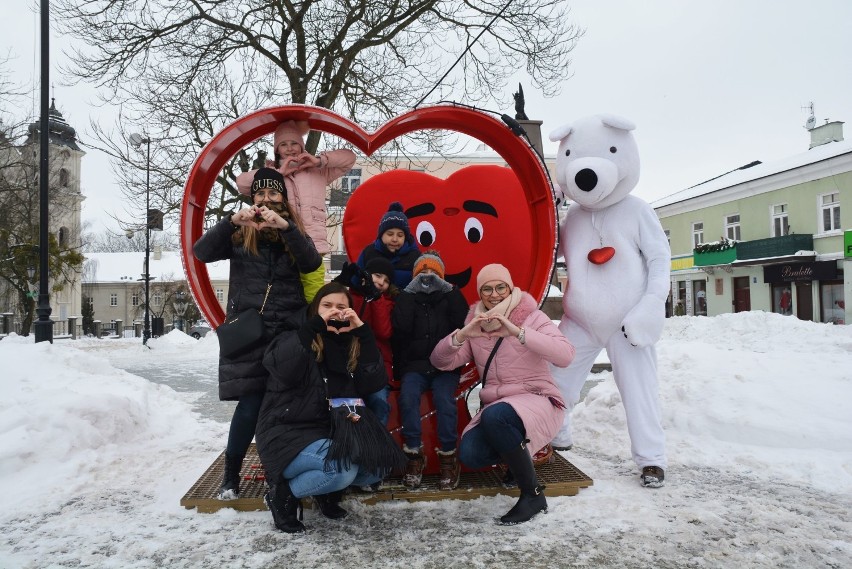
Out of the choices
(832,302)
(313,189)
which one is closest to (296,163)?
(313,189)

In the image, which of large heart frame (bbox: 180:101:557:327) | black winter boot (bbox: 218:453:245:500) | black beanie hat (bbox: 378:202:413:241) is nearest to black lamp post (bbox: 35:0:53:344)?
large heart frame (bbox: 180:101:557:327)

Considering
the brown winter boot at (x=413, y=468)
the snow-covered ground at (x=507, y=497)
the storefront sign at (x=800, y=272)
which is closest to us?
the snow-covered ground at (x=507, y=497)

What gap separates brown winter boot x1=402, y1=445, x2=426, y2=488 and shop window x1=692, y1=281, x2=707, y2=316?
2688cm

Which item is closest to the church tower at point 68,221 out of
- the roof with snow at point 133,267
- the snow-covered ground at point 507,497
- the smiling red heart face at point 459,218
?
the roof with snow at point 133,267

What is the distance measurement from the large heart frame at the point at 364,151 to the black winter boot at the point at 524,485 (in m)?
1.34

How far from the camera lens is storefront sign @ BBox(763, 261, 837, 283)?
68.9 feet

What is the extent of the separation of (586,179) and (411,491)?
7.48ft

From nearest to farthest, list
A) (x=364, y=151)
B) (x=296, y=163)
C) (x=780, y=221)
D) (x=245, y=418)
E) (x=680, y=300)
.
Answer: (x=245, y=418) → (x=296, y=163) → (x=364, y=151) → (x=780, y=221) → (x=680, y=300)

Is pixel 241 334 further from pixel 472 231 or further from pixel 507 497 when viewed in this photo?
pixel 472 231

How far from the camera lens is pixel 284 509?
3021mm

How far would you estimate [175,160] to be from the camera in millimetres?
11688

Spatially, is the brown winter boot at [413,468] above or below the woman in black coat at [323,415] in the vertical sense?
below

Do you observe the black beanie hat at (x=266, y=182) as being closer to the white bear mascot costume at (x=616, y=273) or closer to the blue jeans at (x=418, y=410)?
the blue jeans at (x=418, y=410)

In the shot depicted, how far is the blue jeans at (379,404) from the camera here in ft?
11.1
